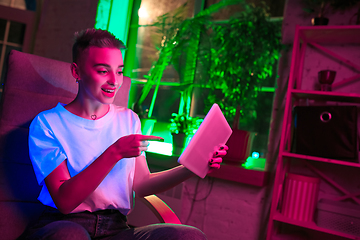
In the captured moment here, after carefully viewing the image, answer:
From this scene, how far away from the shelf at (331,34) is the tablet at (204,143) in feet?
3.85

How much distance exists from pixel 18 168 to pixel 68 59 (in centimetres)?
200

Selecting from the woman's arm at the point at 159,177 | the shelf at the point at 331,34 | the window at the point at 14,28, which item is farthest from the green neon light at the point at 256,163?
the window at the point at 14,28

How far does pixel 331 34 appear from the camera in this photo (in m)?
1.79

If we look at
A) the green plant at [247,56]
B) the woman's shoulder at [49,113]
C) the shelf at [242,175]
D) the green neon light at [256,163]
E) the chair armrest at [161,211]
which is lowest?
the chair armrest at [161,211]

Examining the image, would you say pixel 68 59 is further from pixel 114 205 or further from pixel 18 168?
pixel 114 205

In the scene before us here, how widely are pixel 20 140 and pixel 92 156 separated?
0.41 meters

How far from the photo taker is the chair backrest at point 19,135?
110 cm

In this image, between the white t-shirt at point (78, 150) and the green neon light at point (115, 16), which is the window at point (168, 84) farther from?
the white t-shirt at point (78, 150)

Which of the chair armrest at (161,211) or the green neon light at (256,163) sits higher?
the green neon light at (256,163)

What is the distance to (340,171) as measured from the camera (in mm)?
1883

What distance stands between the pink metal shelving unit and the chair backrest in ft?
4.43

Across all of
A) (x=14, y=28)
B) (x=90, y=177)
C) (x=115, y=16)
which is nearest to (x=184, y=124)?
(x=90, y=177)

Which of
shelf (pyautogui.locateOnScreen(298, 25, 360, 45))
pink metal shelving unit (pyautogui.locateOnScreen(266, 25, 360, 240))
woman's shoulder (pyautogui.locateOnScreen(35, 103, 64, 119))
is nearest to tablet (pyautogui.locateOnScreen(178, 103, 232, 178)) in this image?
woman's shoulder (pyautogui.locateOnScreen(35, 103, 64, 119))

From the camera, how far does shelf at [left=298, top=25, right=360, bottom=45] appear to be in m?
1.68
